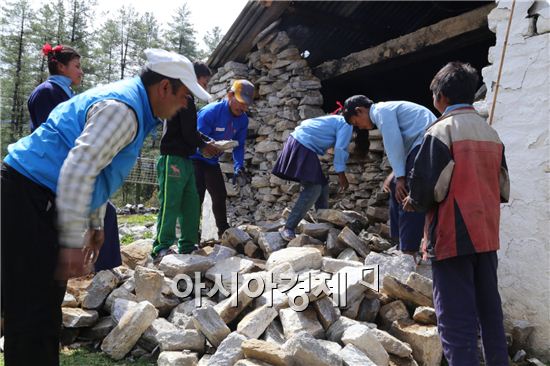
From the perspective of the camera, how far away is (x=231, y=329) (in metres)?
3.05

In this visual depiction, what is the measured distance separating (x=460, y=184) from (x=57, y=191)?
182cm

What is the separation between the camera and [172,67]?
6.37 ft

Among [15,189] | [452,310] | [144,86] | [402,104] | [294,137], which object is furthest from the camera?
[294,137]

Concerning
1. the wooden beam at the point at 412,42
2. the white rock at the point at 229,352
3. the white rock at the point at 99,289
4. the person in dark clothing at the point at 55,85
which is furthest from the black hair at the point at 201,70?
the wooden beam at the point at 412,42

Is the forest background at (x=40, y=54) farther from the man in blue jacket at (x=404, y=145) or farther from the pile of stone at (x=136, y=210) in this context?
the man in blue jacket at (x=404, y=145)

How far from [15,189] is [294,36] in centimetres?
561

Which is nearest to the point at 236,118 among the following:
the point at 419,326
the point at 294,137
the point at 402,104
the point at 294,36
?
the point at 294,137

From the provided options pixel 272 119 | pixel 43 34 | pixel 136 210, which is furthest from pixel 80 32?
pixel 272 119

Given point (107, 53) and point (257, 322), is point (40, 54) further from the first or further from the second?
point (257, 322)

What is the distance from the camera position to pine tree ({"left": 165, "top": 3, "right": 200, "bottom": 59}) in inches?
1035

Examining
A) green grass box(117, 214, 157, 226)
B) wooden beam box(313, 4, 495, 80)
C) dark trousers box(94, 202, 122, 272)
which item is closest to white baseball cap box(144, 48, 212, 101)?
dark trousers box(94, 202, 122, 272)

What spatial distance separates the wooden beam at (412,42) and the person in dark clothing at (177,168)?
106 inches

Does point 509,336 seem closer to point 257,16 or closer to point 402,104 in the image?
point 402,104

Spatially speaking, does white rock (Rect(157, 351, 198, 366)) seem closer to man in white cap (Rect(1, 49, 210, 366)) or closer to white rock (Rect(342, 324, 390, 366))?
man in white cap (Rect(1, 49, 210, 366))
